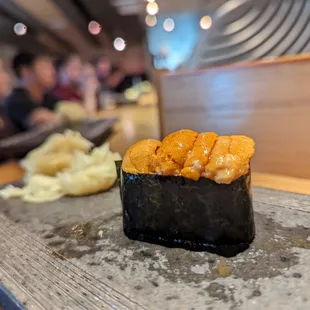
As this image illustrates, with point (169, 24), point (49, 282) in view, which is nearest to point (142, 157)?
point (49, 282)

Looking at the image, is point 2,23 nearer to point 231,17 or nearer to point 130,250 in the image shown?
point 231,17

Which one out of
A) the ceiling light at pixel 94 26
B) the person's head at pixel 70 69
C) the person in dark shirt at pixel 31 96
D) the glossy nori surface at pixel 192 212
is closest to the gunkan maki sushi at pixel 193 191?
the glossy nori surface at pixel 192 212

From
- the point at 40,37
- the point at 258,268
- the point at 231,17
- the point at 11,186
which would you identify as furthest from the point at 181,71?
the point at 40,37

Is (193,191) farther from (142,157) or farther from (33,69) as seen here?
(33,69)

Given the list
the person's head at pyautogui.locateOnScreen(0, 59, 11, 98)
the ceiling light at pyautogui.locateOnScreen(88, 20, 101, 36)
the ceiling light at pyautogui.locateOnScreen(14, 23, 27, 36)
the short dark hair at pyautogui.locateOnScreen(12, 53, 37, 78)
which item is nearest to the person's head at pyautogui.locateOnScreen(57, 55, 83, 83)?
the short dark hair at pyautogui.locateOnScreen(12, 53, 37, 78)

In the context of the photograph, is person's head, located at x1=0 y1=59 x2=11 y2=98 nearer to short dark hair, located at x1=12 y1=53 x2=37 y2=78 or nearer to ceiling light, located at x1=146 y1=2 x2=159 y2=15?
short dark hair, located at x1=12 y1=53 x2=37 y2=78

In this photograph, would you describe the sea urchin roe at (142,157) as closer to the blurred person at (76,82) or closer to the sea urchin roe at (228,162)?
the sea urchin roe at (228,162)
